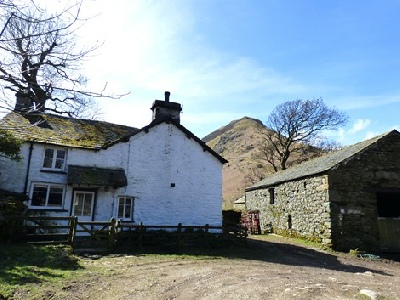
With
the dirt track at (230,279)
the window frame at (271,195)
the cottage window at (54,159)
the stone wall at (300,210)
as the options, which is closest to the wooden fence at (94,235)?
Answer: the dirt track at (230,279)

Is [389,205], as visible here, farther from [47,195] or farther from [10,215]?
[10,215]

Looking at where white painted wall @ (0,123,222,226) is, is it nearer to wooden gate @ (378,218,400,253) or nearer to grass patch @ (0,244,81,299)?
grass patch @ (0,244,81,299)

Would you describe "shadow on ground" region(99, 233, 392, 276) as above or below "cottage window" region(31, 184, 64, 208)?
below

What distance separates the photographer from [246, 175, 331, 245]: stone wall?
16.9 m

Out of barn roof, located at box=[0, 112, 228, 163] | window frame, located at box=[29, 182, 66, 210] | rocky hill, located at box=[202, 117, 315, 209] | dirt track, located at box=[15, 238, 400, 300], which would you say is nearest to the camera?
dirt track, located at box=[15, 238, 400, 300]

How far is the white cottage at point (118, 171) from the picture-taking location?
15.7 metres

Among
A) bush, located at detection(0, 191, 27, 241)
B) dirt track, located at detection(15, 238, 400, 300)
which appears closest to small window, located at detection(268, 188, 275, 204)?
dirt track, located at detection(15, 238, 400, 300)

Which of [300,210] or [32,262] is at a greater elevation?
[300,210]

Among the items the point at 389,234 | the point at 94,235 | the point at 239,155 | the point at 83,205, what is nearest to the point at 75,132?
the point at 83,205

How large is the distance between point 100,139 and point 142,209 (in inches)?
203

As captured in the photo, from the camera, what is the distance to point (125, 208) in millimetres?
17281

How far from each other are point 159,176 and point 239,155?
7272 cm

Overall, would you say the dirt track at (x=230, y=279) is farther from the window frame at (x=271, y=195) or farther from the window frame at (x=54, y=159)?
the window frame at (x=271, y=195)

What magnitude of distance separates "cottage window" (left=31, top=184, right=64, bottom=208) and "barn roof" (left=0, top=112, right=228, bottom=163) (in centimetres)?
242
